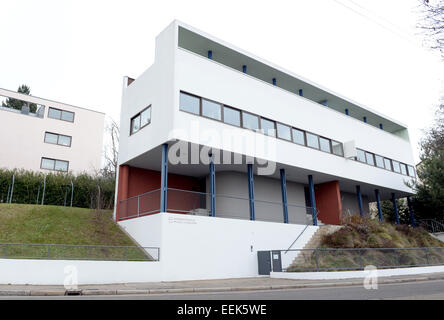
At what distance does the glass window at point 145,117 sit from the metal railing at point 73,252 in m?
6.84

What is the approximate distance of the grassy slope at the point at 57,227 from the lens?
15.2 metres

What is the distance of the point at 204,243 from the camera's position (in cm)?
1623

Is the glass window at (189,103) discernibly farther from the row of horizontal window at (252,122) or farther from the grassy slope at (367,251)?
the grassy slope at (367,251)

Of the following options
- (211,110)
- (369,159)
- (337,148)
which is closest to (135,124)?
(211,110)

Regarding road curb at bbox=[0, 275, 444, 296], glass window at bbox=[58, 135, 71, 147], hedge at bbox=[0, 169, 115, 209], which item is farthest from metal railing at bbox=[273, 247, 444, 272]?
glass window at bbox=[58, 135, 71, 147]

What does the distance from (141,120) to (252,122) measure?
628 cm

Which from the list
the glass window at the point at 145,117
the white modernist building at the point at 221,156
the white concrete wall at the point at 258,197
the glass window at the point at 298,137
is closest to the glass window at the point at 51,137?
the white modernist building at the point at 221,156

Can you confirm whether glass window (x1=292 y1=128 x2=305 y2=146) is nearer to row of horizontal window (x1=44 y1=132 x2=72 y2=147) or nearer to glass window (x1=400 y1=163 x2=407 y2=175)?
glass window (x1=400 y1=163 x2=407 y2=175)

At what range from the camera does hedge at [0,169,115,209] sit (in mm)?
21719

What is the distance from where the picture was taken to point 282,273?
15.6 m

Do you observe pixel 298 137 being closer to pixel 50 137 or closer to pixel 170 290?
pixel 170 290

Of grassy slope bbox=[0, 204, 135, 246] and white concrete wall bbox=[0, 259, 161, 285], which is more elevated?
grassy slope bbox=[0, 204, 135, 246]

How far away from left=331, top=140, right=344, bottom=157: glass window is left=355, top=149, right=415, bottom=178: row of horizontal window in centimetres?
199

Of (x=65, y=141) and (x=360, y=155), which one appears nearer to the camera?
(x=360, y=155)
